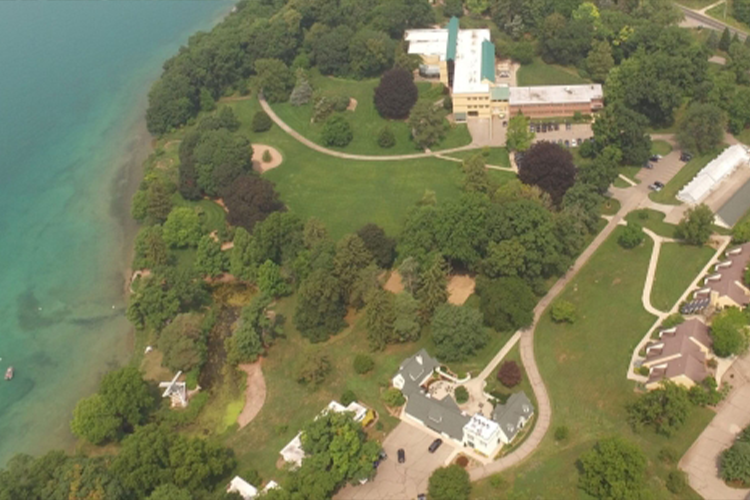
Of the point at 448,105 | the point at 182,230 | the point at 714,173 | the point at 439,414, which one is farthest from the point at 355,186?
the point at 714,173

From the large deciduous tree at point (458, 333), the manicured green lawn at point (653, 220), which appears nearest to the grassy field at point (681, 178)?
the manicured green lawn at point (653, 220)

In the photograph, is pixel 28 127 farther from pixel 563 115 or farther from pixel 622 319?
pixel 622 319

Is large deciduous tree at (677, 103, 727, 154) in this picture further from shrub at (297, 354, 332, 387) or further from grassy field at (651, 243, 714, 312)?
shrub at (297, 354, 332, 387)

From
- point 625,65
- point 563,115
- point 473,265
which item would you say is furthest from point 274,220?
point 625,65

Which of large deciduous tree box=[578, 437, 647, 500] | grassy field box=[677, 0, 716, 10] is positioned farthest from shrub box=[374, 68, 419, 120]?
large deciduous tree box=[578, 437, 647, 500]

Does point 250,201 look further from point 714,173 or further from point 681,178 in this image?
point 714,173
